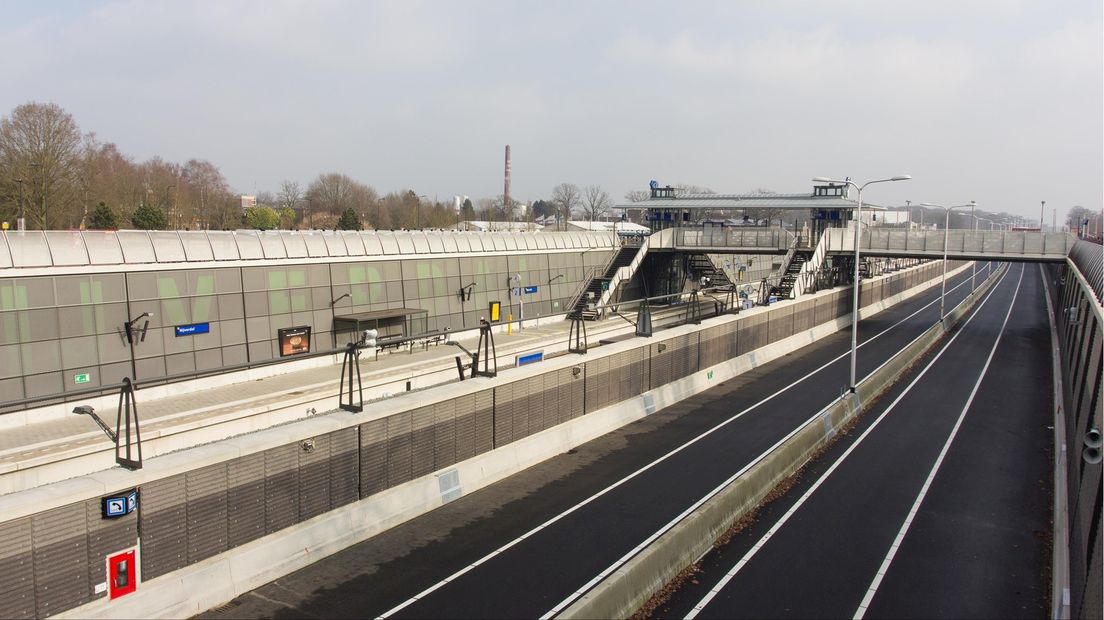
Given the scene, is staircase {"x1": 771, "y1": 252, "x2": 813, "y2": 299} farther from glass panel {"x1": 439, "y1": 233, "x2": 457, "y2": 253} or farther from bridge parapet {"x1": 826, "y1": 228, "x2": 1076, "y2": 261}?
glass panel {"x1": 439, "y1": 233, "x2": 457, "y2": 253}

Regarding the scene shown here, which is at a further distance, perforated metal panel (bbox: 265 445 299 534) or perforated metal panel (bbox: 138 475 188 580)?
perforated metal panel (bbox: 265 445 299 534)

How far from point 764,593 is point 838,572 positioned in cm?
177

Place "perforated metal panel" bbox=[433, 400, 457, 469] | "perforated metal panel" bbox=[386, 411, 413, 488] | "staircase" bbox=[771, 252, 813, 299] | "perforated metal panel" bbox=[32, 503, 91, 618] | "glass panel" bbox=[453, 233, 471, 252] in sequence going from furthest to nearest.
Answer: "staircase" bbox=[771, 252, 813, 299] → "glass panel" bbox=[453, 233, 471, 252] → "perforated metal panel" bbox=[433, 400, 457, 469] → "perforated metal panel" bbox=[386, 411, 413, 488] → "perforated metal panel" bbox=[32, 503, 91, 618]

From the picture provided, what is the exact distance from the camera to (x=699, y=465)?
19000 mm

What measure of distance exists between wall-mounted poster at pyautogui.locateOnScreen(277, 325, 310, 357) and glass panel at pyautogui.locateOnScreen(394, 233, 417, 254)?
291 inches

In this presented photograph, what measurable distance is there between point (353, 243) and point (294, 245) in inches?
142

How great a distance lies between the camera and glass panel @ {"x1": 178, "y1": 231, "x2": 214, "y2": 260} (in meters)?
28.9

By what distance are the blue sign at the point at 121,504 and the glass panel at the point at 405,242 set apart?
1118 inches

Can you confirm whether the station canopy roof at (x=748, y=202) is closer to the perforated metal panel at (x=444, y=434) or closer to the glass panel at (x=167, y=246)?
the glass panel at (x=167, y=246)

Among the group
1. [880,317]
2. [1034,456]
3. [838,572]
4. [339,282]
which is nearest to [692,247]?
[880,317]

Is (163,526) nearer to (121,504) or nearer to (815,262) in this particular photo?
(121,504)

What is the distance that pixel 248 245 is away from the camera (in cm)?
3105

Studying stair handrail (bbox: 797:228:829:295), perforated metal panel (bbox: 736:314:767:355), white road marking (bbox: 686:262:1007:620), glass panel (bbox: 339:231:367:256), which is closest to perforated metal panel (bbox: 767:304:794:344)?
perforated metal panel (bbox: 736:314:767:355)

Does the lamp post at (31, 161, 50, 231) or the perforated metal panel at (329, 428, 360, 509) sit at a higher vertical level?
the lamp post at (31, 161, 50, 231)
